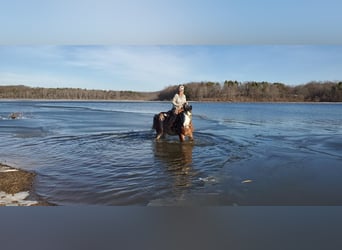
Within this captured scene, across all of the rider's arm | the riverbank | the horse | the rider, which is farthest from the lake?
the rider's arm

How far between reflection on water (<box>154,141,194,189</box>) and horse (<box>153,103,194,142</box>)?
47 cm

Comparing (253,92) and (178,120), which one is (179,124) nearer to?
(178,120)

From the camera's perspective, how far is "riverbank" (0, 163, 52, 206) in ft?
15.3

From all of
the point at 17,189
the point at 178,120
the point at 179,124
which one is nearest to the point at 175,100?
the point at 178,120

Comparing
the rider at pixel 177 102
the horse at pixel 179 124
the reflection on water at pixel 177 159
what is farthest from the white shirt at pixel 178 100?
the reflection on water at pixel 177 159

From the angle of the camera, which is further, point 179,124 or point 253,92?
point 253,92

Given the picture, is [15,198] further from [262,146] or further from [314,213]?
[262,146]

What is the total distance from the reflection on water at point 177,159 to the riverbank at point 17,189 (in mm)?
2290

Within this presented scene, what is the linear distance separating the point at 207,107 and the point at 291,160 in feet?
115

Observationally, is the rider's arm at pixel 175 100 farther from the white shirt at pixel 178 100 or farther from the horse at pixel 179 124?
the horse at pixel 179 124

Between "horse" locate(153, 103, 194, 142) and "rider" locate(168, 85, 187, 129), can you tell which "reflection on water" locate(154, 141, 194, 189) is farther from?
"rider" locate(168, 85, 187, 129)

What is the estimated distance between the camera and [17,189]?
5.33 metres

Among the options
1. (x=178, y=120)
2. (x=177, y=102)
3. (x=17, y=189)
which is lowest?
(x=17, y=189)

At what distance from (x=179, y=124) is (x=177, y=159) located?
10.3 feet
